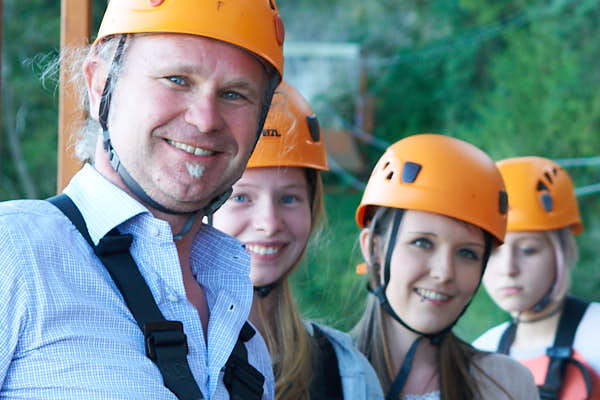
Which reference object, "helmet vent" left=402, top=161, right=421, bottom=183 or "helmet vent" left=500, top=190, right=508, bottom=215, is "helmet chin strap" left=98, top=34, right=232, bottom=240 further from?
"helmet vent" left=500, top=190, right=508, bottom=215

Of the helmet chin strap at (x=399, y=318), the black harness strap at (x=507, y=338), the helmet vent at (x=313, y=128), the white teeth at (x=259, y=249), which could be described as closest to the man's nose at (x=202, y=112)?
the white teeth at (x=259, y=249)

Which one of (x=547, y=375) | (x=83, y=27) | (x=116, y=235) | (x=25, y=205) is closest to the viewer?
(x=25, y=205)

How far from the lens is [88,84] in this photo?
6.48 feet

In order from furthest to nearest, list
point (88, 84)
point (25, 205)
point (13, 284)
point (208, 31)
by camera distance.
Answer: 1. point (88, 84)
2. point (208, 31)
3. point (25, 205)
4. point (13, 284)

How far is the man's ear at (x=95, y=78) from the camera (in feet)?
6.34

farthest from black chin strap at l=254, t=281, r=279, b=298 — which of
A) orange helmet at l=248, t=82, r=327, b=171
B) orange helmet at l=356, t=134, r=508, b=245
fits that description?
orange helmet at l=356, t=134, r=508, b=245

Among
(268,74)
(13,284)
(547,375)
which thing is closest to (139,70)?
(268,74)

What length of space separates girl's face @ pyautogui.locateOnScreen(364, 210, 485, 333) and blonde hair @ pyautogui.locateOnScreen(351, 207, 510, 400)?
0.10m

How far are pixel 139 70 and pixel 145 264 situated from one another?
45 centimetres

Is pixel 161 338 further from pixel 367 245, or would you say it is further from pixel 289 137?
pixel 367 245

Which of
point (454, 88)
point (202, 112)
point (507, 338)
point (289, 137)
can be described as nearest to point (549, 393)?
point (507, 338)

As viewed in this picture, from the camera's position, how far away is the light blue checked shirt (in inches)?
58.2

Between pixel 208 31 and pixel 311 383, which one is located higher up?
pixel 208 31

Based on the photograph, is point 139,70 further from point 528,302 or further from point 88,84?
point 528,302
